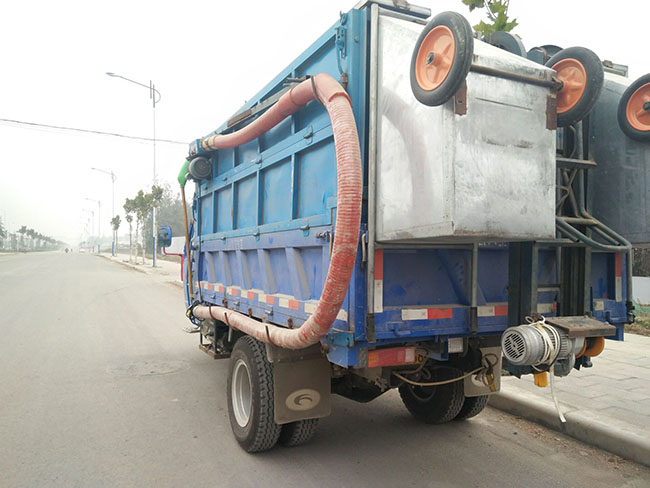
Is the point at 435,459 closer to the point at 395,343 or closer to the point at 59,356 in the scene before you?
the point at 395,343

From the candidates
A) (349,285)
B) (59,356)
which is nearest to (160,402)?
(59,356)

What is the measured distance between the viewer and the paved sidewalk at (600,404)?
3.93 meters

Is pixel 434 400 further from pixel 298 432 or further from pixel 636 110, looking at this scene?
pixel 636 110

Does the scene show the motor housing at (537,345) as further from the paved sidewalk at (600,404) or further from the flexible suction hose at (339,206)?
the paved sidewalk at (600,404)

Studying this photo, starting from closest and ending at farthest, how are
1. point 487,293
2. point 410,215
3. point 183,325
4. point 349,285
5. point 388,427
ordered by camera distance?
1. point 410,215
2. point 349,285
3. point 487,293
4. point 388,427
5. point 183,325

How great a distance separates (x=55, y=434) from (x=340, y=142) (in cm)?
372

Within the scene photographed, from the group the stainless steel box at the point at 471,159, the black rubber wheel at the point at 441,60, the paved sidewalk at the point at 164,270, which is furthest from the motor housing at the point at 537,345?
the paved sidewalk at the point at 164,270

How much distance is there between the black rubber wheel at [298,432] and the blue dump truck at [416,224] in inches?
0.6

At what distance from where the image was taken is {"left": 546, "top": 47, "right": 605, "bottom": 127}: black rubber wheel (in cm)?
269

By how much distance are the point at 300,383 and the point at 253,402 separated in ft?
1.50

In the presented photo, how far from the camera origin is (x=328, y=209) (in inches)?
121

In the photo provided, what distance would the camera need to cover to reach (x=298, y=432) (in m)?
3.82

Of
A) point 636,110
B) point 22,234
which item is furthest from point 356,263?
point 22,234

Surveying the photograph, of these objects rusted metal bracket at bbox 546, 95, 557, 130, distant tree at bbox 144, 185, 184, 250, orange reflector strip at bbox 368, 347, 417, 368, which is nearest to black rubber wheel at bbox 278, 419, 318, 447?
orange reflector strip at bbox 368, 347, 417, 368
